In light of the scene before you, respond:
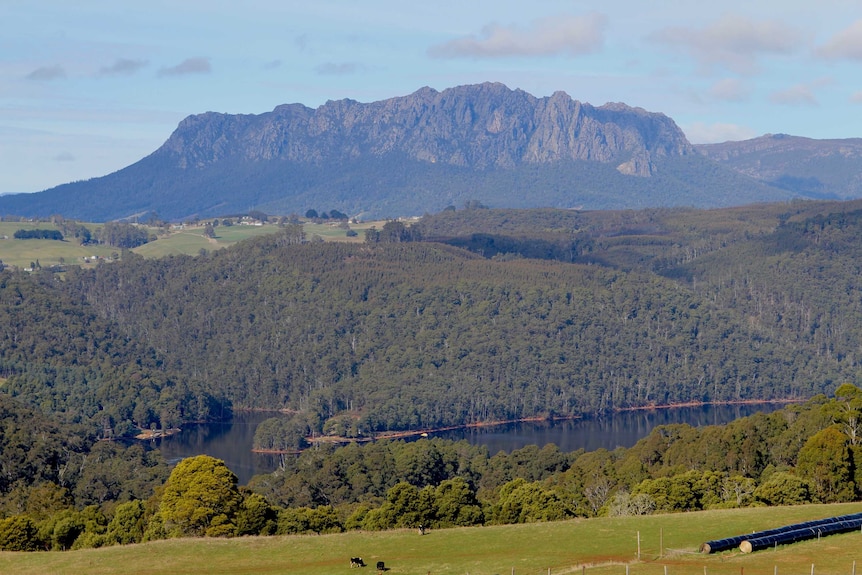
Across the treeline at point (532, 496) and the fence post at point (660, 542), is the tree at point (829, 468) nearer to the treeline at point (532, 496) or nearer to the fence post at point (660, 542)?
the treeline at point (532, 496)

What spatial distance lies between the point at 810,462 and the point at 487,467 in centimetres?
5555

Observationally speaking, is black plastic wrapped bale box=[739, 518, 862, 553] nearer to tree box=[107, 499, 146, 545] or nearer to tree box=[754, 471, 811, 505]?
tree box=[754, 471, 811, 505]

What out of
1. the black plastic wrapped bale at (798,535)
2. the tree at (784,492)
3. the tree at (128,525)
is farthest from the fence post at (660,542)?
the tree at (128,525)

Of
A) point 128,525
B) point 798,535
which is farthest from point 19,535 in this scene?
point 798,535

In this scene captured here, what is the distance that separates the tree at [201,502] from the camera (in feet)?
223

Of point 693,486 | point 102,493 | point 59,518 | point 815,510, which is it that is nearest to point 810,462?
point 693,486

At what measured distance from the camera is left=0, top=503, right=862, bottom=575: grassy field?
4938 centimetres

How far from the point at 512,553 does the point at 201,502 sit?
2223 cm

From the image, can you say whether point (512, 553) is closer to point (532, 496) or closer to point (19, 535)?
point (532, 496)

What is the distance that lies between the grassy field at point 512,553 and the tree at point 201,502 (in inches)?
322

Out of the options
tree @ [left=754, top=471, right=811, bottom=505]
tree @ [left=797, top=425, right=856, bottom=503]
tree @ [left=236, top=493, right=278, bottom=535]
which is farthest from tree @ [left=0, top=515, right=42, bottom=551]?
tree @ [left=797, top=425, right=856, bottom=503]

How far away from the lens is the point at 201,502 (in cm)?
6962

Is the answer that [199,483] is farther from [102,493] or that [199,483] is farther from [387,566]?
[102,493]

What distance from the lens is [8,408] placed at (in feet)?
461
